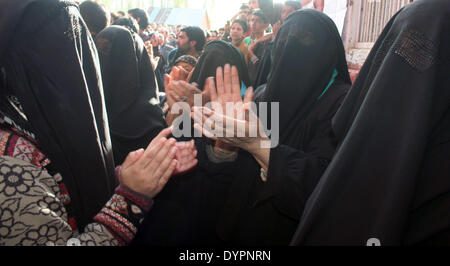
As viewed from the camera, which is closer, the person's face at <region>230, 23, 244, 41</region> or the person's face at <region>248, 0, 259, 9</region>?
the person's face at <region>230, 23, 244, 41</region>

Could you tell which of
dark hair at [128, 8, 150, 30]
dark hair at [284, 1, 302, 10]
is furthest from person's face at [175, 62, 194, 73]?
dark hair at [128, 8, 150, 30]

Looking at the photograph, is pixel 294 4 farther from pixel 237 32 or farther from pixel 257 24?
pixel 237 32

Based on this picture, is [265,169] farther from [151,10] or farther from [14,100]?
[151,10]

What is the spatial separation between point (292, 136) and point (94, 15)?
6.07 feet

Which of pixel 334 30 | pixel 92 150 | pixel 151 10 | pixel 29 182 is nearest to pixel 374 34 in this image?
pixel 334 30

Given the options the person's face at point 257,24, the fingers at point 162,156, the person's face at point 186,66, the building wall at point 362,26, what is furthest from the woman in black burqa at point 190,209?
the person's face at point 257,24

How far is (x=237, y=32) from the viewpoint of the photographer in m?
4.37

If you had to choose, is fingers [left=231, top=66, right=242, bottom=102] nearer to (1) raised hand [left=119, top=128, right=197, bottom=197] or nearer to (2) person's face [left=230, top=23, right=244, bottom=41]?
(1) raised hand [left=119, top=128, right=197, bottom=197]

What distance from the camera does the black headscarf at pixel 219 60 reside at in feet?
6.98

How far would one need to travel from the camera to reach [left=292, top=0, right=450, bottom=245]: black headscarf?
785 mm

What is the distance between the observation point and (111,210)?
35.9 inches

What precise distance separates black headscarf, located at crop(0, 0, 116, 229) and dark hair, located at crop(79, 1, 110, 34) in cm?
152

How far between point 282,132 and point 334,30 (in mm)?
557

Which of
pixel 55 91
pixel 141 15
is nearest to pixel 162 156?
pixel 55 91
